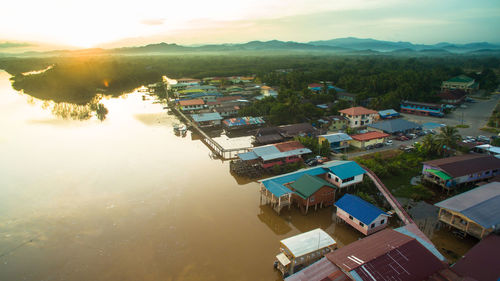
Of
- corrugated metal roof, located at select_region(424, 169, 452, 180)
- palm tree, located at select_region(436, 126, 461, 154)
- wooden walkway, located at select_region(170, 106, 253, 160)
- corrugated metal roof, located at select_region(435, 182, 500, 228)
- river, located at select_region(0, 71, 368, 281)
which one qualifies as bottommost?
river, located at select_region(0, 71, 368, 281)

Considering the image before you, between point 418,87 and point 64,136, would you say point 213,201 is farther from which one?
point 418,87

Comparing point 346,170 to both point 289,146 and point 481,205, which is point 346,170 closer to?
point 289,146

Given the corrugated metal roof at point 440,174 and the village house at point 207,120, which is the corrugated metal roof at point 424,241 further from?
the village house at point 207,120

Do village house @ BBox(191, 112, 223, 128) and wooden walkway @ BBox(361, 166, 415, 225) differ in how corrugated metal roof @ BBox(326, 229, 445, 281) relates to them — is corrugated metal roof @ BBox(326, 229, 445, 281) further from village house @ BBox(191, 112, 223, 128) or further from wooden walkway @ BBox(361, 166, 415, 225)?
village house @ BBox(191, 112, 223, 128)

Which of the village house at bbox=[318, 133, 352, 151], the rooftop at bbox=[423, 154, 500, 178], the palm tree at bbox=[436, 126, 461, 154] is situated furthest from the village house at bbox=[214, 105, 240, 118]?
the rooftop at bbox=[423, 154, 500, 178]

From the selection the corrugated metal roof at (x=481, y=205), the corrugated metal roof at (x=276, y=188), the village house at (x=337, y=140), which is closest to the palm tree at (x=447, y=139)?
the village house at (x=337, y=140)

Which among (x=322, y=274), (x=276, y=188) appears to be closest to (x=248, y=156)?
(x=276, y=188)
